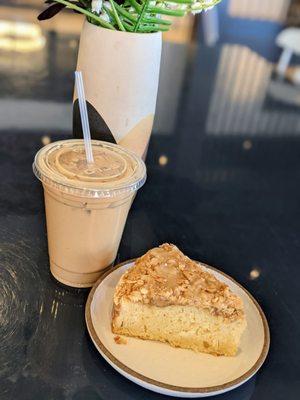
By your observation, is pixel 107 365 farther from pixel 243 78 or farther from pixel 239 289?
pixel 243 78

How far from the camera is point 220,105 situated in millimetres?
1470

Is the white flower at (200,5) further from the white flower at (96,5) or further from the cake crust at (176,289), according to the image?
the cake crust at (176,289)

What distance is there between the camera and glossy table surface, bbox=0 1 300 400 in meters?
0.61

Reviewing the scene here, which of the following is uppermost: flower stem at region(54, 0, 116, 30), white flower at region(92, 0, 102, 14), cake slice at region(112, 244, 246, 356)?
white flower at region(92, 0, 102, 14)

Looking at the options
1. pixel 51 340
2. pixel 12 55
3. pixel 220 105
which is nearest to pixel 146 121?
pixel 51 340

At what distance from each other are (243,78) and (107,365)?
134 centimetres

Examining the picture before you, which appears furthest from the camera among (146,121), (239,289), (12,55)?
(12,55)

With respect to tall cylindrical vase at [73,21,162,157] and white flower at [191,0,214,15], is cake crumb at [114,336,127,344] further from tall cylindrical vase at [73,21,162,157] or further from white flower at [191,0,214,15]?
white flower at [191,0,214,15]

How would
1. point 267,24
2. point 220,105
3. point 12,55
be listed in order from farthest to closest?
point 267,24 < point 12,55 < point 220,105

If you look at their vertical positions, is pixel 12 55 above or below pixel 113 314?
below

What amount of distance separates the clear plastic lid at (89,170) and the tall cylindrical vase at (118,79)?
0.08m

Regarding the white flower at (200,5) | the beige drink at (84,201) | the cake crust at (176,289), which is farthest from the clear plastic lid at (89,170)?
the white flower at (200,5)

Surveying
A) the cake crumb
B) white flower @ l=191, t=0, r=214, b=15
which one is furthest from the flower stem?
the cake crumb

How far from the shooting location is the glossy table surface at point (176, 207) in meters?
0.61
